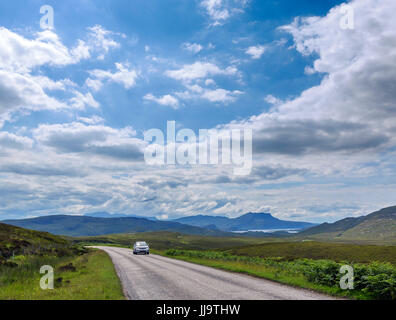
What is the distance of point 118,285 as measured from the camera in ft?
51.4

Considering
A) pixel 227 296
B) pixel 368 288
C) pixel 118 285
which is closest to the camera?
pixel 227 296
